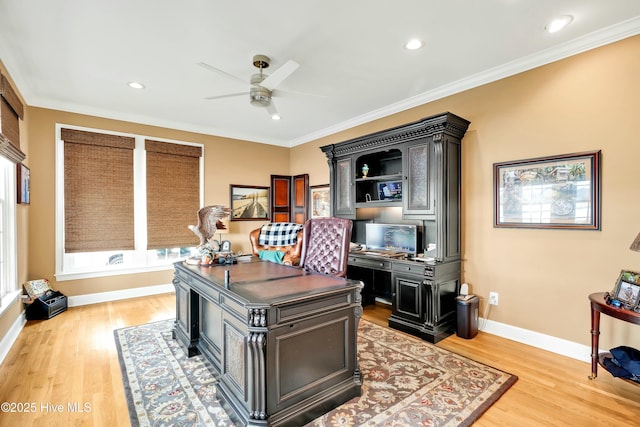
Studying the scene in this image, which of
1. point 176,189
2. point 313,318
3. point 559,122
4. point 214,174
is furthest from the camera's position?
point 214,174

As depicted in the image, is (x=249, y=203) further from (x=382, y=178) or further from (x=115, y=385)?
(x=115, y=385)

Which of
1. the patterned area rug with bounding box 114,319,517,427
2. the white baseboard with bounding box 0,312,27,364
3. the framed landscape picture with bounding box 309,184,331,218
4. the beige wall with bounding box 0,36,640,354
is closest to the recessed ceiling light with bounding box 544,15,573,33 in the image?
the beige wall with bounding box 0,36,640,354

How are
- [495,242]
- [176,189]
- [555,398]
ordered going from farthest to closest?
[176,189], [495,242], [555,398]

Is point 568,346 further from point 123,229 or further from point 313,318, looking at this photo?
point 123,229

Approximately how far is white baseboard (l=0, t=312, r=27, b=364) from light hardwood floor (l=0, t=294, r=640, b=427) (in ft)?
0.15

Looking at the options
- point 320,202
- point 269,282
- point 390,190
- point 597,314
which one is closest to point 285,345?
point 269,282

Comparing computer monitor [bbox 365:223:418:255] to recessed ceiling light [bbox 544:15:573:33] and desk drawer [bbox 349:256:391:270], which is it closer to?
desk drawer [bbox 349:256:391:270]

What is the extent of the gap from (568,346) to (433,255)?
4.53 feet

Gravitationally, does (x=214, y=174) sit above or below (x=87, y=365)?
above

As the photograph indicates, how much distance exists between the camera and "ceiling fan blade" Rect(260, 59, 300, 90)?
240 cm

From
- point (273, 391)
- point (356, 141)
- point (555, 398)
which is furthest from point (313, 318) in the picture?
point (356, 141)

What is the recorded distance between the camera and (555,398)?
210 centimetres

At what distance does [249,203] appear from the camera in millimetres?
5781

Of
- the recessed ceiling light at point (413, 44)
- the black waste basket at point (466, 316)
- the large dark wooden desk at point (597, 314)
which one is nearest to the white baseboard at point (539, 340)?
the black waste basket at point (466, 316)
